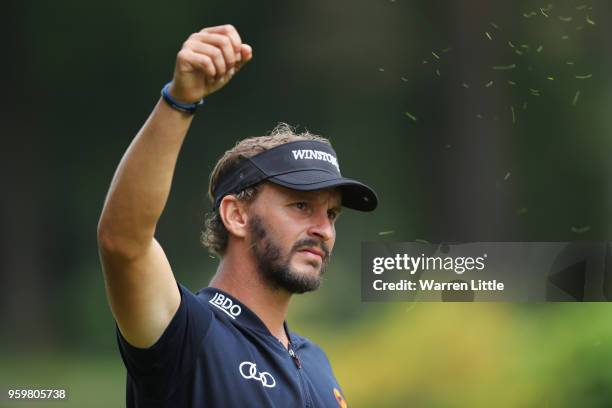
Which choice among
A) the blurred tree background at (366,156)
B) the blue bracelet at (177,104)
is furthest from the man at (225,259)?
the blurred tree background at (366,156)

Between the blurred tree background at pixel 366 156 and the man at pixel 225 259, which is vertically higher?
the blurred tree background at pixel 366 156

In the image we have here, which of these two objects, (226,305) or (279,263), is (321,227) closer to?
(279,263)

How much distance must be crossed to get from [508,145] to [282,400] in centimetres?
167

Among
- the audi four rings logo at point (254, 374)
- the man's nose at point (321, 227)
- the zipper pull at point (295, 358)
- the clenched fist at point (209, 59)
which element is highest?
the clenched fist at point (209, 59)

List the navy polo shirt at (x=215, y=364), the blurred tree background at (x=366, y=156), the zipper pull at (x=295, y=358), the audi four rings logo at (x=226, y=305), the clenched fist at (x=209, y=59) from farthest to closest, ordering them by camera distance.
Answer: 1. the blurred tree background at (x=366, y=156)
2. the zipper pull at (x=295, y=358)
3. the audi four rings logo at (x=226, y=305)
4. the navy polo shirt at (x=215, y=364)
5. the clenched fist at (x=209, y=59)

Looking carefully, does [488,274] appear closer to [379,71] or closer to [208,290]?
[379,71]

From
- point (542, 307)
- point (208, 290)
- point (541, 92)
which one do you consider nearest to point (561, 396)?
point (542, 307)

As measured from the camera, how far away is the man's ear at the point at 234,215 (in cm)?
199

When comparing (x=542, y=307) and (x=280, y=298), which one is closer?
(x=280, y=298)

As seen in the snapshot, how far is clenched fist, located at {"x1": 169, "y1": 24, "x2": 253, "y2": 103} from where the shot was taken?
1359mm

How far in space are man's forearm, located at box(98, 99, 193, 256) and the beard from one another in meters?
0.48

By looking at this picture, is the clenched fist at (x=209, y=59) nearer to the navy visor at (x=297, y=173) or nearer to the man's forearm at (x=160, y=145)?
the man's forearm at (x=160, y=145)

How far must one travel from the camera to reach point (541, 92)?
3.21 m

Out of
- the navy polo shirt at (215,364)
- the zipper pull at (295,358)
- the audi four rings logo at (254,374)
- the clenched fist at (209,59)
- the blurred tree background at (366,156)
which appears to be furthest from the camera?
the blurred tree background at (366,156)
